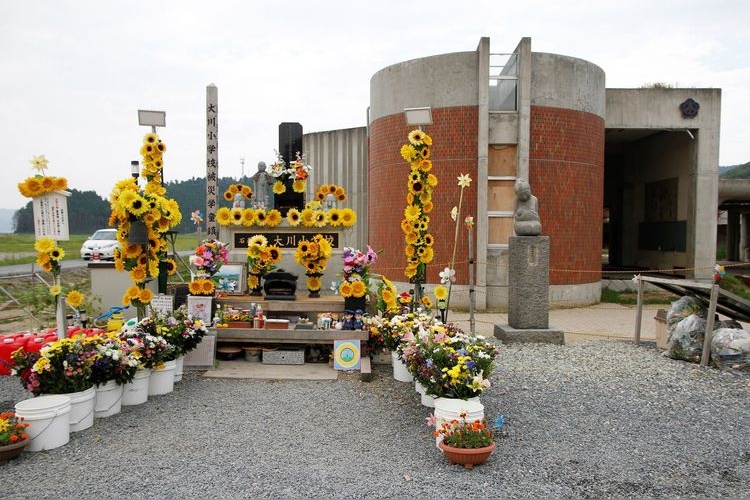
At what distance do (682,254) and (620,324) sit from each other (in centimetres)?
753

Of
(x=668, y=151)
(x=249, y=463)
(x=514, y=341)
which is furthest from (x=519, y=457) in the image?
(x=668, y=151)

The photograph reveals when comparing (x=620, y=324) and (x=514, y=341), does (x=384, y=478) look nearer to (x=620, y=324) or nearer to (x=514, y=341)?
(x=514, y=341)

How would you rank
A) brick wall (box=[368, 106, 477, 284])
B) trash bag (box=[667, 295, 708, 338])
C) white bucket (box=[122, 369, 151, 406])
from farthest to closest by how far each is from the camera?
brick wall (box=[368, 106, 477, 284])
trash bag (box=[667, 295, 708, 338])
white bucket (box=[122, 369, 151, 406])

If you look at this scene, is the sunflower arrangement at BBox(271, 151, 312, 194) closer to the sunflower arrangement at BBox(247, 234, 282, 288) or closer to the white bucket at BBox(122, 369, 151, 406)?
the sunflower arrangement at BBox(247, 234, 282, 288)

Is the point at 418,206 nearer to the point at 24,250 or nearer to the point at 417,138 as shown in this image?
the point at 417,138

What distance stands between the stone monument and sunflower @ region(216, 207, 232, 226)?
17.1 feet

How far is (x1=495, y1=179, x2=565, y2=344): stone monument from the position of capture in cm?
1015

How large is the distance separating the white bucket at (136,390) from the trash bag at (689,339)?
26.0ft

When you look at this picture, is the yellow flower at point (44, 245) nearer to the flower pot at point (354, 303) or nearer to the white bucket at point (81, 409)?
the white bucket at point (81, 409)

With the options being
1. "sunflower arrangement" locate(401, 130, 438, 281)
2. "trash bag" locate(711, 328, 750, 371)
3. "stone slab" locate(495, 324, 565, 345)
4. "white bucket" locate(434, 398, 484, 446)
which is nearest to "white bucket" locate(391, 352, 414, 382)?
"sunflower arrangement" locate(401, 130, 438, 281)

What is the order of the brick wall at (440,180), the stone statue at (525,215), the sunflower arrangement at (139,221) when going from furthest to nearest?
the brick wall at (440,180) < the stone statue at (525,215) < the sunflower arrangement at (139,221)

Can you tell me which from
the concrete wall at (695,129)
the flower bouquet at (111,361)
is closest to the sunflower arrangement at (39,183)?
the flower bouquet at (111,361)

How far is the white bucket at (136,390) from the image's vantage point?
6.57m

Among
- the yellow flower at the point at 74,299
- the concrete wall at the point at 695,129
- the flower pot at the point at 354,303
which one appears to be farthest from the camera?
the concrete wall at the point at 695,129
